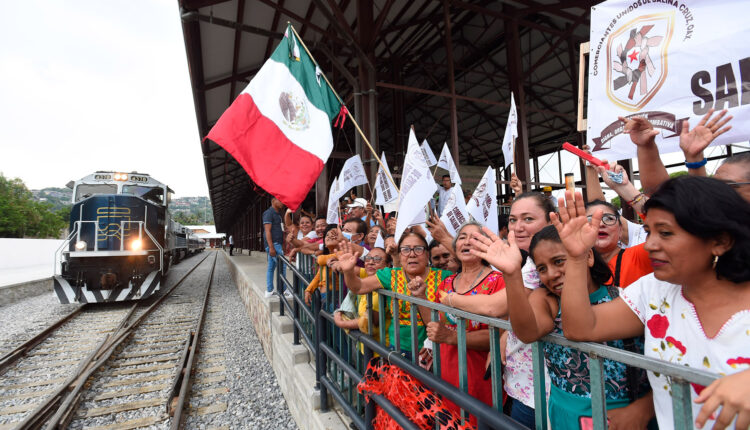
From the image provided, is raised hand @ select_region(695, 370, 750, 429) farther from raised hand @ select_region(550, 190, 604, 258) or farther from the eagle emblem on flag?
the eagle emblem on flag

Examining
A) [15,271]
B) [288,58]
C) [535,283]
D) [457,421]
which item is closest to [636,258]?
[535,283]

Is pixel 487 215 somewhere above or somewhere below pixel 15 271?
above

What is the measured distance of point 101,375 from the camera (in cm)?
484

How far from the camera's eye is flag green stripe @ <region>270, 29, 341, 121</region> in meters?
3.54

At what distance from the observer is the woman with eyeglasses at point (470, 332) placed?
5.49ft

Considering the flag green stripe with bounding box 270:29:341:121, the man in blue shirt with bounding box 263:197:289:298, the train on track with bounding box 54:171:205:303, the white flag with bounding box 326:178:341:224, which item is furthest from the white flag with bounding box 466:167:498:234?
the train on track with bounding box 54:171:205:303

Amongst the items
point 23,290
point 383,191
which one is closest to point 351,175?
point 383,191

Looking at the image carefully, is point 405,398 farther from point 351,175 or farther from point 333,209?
point 351,175

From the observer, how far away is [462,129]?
1673cm

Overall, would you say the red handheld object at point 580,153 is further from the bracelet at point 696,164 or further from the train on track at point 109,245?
the train on track at point 109,245

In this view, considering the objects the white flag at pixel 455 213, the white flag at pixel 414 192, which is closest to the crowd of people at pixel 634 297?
the white flag at pixel 414 192

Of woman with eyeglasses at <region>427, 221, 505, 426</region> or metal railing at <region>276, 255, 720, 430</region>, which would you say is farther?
woman with eyeglasses at <region>427, 221, 505, 426</region>

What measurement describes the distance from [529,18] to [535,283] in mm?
10599

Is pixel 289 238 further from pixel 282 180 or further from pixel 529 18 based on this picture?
pixel 529 18
